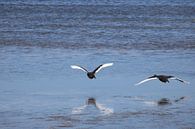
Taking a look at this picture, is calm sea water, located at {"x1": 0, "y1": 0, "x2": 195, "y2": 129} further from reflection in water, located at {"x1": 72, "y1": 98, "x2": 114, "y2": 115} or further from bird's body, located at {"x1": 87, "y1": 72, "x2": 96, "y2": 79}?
bird's body, located at {"x1": 87, "y1": 72, "x2": 96, "y2": 79}

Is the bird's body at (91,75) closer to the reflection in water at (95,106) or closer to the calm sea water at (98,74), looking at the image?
the calm sea water at (98,74)

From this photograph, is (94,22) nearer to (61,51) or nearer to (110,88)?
(61,51)

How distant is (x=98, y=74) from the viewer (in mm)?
19828

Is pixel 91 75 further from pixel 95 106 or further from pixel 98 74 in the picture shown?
pixel 95 106

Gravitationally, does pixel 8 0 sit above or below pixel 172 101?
above

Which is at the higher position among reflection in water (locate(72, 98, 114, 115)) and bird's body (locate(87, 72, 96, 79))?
bird's body (locate(87, 72, 96, 79))

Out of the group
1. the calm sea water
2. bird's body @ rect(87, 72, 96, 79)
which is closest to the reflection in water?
the calm sea water

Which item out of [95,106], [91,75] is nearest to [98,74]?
[91,75]

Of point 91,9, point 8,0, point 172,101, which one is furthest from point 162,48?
point 8,0

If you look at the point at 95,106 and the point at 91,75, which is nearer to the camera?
the point at 95,106

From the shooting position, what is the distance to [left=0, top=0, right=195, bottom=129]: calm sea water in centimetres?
1548

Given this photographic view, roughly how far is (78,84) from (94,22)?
645 inches

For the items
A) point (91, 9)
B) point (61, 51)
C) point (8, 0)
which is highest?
point (8, 0)

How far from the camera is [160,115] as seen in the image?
15.8 m
